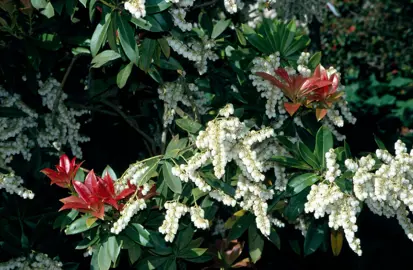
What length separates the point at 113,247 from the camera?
9.44 ft

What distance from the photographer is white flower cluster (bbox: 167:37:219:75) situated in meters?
3.06

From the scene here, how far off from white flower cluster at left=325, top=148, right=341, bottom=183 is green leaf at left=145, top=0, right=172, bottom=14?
0.90m

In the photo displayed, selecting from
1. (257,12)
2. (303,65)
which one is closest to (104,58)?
(303,65)

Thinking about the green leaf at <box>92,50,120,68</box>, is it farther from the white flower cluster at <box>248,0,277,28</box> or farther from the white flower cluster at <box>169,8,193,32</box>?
the white flower cluster at <box>248,0,277,28</box>

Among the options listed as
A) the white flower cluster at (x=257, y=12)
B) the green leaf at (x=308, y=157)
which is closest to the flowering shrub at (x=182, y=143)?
the green leaf at (x=308, y=157)

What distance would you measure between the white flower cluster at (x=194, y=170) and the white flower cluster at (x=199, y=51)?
0.56 meters

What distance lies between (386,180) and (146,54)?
1.14 meters

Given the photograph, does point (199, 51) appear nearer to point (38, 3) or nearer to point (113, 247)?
point (38, 3)

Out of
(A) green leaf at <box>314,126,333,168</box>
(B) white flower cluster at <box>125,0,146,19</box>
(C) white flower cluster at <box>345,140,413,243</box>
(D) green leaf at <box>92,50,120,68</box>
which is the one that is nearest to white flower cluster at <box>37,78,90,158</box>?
(D) green leaf at <box>92,50,120,68</box>

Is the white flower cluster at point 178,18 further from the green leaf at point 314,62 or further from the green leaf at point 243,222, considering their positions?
the green leaf at point 243,222

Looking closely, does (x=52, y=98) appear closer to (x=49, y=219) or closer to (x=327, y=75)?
(x=49, y=219)

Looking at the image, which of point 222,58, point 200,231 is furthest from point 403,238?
point 222,58

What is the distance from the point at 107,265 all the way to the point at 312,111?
1.20 meters

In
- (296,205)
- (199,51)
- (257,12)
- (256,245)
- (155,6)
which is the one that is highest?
(155,6)
